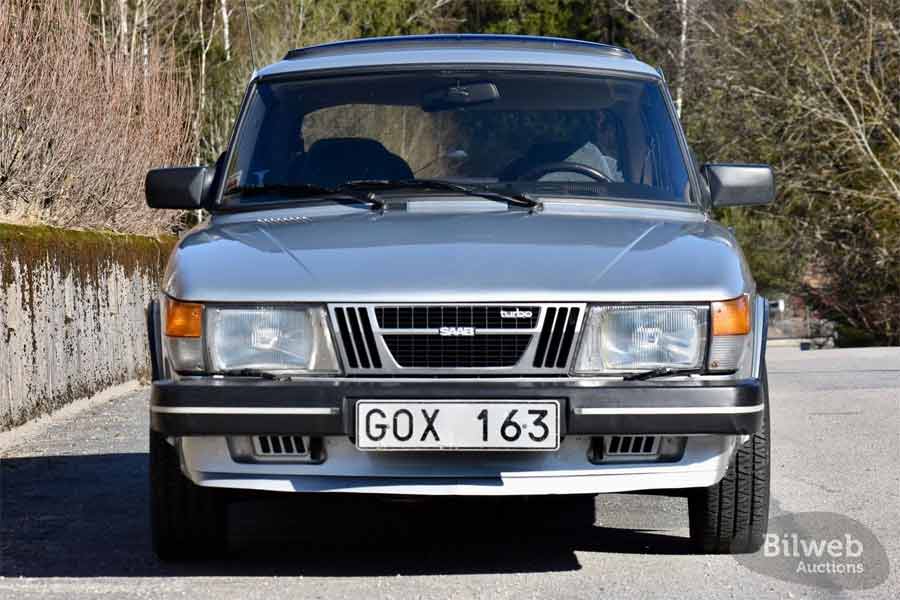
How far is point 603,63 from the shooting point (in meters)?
7.10

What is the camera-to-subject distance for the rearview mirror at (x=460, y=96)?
6.83 meters

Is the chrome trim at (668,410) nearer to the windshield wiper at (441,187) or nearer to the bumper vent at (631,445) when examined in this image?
the bumper vent at (631,445)

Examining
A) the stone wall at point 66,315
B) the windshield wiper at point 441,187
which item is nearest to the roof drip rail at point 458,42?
the windshield wiper at point 441,187

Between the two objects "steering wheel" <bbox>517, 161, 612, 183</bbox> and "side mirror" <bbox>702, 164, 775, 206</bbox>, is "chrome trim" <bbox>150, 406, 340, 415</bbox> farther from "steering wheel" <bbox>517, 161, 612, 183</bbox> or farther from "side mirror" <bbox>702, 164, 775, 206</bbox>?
"side mirror" <bbox>702, 164, 775, 206</bbox>

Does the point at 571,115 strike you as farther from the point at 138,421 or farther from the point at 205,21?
the point at 205,21

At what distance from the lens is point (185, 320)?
538cm

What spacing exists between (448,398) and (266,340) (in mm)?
601

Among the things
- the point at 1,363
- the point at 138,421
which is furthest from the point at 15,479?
the point at 138,421

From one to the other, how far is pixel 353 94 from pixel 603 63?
1023mm

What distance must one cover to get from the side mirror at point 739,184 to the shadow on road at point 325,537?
1.33 m

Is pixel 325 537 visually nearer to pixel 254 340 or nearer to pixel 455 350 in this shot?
pixel 254 340

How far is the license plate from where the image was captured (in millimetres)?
5188

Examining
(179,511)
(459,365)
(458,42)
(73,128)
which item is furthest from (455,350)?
(73,128)

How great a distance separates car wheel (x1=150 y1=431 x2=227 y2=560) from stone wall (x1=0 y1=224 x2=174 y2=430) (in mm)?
4883
